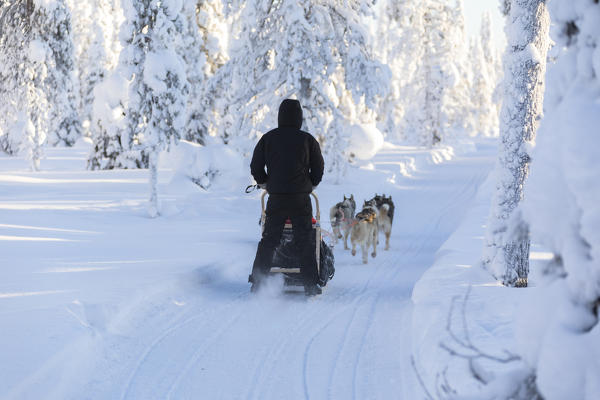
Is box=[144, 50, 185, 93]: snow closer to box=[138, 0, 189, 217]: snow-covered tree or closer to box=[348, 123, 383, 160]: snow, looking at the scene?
box=[138, 0, 189, 217]: snow-covered tree

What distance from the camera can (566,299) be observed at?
229 centimetres

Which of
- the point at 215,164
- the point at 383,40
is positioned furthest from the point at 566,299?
the point at 383,40

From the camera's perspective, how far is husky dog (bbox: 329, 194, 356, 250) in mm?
11086

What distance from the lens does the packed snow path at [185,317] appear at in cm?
471

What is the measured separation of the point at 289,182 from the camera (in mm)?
7051

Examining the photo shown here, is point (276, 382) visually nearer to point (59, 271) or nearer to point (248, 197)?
point (59, 271)

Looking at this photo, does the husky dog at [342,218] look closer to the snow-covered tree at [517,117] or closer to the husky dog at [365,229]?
the husky dog at [365,229]

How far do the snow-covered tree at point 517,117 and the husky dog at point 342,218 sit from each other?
3.91 metres

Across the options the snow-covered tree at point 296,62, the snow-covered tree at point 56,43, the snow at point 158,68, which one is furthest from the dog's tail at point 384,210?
the snow-covered tree at point 56,43

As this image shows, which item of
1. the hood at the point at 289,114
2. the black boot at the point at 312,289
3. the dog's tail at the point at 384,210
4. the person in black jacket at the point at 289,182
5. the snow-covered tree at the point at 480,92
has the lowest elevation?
the black boot at the point at 312,289

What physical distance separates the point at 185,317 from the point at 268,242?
1.36 m

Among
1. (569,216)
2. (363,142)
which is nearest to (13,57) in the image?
(363,142)

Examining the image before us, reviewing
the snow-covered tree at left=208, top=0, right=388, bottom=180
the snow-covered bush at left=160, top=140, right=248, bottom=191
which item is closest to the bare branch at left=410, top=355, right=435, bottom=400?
the snow-covered tree at left=208, top=0, right=388, bottom=180

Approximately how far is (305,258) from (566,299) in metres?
5.13
